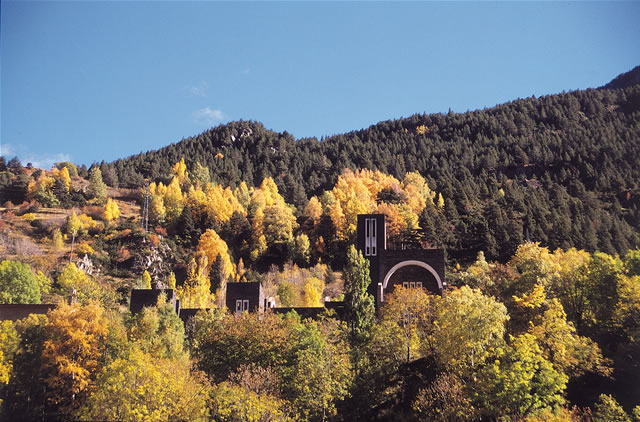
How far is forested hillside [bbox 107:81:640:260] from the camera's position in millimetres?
78500

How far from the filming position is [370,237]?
4812 cm

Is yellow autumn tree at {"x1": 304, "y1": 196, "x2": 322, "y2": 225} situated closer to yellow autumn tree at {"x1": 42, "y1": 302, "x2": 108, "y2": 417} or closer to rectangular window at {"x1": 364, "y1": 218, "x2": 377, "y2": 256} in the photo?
rectangular window at {"x1": 364, "y1": 218, "x2": 377, "y2": 256}

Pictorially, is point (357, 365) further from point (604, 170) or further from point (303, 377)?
point (604, 170)

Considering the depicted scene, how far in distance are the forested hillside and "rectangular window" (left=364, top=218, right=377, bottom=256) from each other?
92.8ft

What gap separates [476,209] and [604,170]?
3516cm

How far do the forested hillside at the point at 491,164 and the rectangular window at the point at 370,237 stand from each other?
92.8ft

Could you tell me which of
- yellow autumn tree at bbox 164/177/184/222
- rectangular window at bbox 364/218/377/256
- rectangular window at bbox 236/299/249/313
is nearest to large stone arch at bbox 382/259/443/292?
rectangular window at bbox 364/218/377/256

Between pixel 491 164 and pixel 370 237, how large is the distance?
264ft

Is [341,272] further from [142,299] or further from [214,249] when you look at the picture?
[142,299]

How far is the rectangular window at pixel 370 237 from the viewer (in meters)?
47.5

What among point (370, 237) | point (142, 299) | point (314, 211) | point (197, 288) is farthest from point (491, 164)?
point (142, 299)

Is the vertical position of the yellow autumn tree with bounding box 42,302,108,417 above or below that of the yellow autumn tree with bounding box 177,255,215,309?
below

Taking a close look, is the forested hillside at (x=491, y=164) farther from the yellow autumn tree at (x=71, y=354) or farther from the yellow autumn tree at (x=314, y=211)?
the yellow autumn tree at (x=71, y=354)

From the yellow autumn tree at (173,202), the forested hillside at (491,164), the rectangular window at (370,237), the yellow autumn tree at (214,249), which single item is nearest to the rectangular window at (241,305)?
the rectangular window at (370,237)
